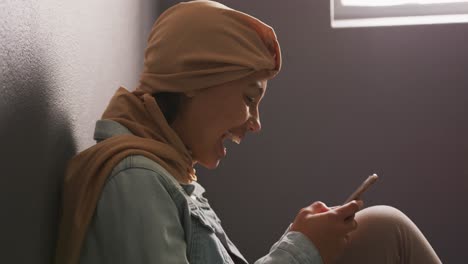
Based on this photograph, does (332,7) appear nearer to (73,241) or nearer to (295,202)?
(295,202)

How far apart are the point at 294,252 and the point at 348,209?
0.17 metres

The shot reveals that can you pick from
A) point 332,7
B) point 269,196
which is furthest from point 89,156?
point 332,7

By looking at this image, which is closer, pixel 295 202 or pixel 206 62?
pixel 206 62

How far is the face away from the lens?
131 centimetres

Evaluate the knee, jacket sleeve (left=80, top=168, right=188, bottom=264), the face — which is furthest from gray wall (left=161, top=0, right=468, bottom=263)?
jacket sleeve (left=80, top=168, right=188, bottom=264)

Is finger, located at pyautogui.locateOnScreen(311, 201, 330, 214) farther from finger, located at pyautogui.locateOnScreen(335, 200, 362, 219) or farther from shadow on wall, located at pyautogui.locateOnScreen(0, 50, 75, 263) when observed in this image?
shadow on wall, located at pyautogui.locateOnScreen(0, 50, 75, 263)

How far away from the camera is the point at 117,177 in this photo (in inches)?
44.1

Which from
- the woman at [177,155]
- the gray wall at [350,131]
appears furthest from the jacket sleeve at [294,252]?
the gray wall at [350,131]

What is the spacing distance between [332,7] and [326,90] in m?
0.31

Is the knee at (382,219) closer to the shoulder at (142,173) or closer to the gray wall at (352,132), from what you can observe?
the shoulder at (142,173)

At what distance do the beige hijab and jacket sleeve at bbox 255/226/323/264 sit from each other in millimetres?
203

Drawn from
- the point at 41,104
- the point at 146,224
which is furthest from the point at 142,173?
the point at 41,104

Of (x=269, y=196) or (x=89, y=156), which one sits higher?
(x=89, y=156)

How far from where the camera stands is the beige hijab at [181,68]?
1.22m
